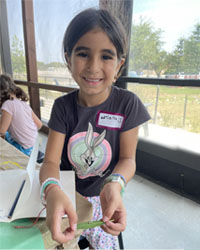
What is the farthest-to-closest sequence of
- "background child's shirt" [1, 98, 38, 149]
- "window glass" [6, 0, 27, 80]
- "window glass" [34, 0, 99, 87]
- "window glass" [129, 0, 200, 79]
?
1. "window glass" [6, 0, 27, 80]
2. "window glass" [34, 0, 99, 87]
3. "background child's shirt" [1, 98, 38, 149]
4. "window glass" [129, 0, 200, 79]

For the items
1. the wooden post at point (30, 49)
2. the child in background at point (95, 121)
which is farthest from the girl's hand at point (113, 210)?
the wooden post at point (30, 49)

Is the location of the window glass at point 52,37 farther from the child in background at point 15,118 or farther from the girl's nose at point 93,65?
the girl's nose at point 93,65

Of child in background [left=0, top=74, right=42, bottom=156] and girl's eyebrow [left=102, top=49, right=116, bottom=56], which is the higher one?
girl's eyebrow [left=102, top=49, right=116, bottom=56]

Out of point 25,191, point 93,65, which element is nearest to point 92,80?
point 93,65

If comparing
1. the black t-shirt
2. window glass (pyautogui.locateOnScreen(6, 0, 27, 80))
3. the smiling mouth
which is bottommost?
the black t-shirt

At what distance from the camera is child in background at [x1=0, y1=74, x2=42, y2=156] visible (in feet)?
4.51

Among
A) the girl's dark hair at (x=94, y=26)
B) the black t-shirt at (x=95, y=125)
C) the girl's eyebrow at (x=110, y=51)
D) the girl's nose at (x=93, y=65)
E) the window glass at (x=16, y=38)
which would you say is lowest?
the black t-shirt at (x=95, y=125)

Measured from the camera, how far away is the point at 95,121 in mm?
675

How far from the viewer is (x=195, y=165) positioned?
1391 mm

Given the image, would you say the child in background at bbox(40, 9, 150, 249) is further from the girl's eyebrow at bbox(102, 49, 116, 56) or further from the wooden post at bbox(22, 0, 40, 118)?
the wooden post at bbox(22, 0, 40, 118)

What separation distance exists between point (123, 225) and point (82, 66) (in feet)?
1.52

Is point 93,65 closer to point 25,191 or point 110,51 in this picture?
point 110,51

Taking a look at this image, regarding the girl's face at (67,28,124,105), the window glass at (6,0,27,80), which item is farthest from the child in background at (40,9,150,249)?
the window glass at (6,0,27,80)

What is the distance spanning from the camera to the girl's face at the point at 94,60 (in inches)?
21.5
